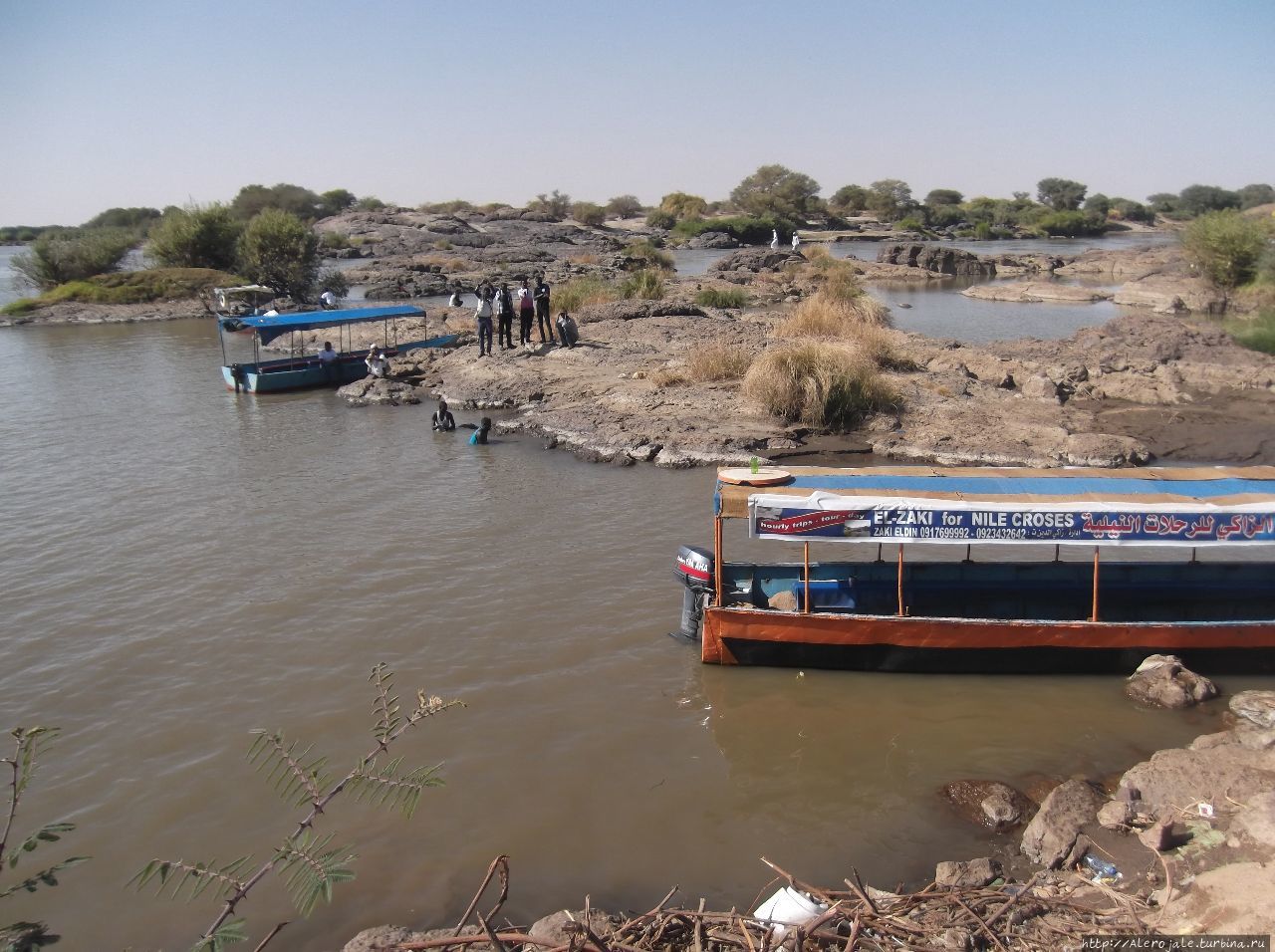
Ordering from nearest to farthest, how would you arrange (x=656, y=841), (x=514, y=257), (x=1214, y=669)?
(x=656, y=841), (x=1214, y=669), (x=514, y=257)

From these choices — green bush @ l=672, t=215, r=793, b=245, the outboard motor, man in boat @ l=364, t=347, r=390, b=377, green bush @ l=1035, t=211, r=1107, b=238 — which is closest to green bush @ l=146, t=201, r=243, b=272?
man in boat @ l=364, t=347, r=390, b=377

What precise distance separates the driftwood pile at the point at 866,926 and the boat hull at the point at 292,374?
19.3 metres

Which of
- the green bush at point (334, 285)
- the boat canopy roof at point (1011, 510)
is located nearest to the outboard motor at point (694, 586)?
the boat canopy roof at point (1011, 510)

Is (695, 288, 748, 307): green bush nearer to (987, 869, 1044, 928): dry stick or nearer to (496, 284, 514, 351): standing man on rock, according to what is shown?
(496, 284, 514, 351): standing man on rock

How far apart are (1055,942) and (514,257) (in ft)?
167

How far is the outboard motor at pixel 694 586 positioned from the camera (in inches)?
390

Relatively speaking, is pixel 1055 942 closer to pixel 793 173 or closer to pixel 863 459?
pixel 863 459

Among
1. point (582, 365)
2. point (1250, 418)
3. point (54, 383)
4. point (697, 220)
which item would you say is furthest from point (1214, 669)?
point (697, 220)

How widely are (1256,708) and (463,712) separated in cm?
748

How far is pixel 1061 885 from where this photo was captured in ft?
20.2

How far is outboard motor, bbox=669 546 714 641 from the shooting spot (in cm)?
990

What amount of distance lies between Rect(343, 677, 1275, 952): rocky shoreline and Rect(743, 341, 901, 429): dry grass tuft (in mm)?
9872

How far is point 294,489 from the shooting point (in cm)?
1546

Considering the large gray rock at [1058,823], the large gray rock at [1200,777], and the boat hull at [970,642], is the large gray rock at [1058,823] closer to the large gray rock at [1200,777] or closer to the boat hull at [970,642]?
the large gray rock at [1200,777]
